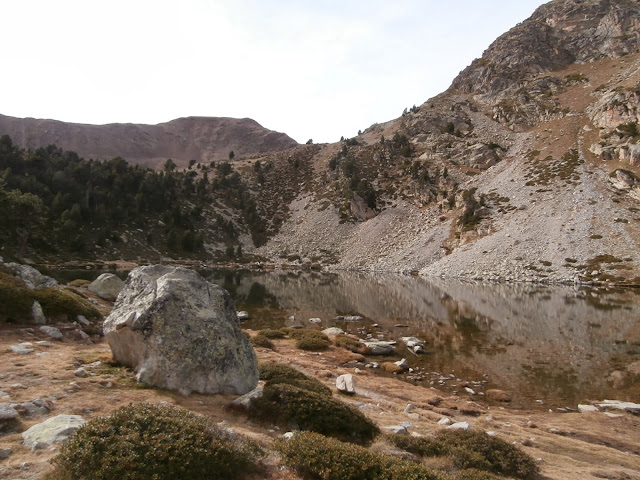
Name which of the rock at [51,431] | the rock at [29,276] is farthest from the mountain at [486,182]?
the rock at [51,431]

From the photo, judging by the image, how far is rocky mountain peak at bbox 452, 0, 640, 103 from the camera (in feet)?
473

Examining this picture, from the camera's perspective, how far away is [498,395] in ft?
58.6

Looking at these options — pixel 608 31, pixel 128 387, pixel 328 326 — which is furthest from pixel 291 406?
pixel 608 31

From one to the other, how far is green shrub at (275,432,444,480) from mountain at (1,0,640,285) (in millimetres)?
62609

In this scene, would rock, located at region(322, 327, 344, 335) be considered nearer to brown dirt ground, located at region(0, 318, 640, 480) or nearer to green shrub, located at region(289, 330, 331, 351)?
green shrub, located at region(289, 330, 331, 351)

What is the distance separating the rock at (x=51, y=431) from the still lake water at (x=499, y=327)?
1628 cm

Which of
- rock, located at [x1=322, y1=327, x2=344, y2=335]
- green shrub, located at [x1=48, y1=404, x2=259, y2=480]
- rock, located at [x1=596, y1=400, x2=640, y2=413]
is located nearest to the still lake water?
rock, located at [x1=596, y1=400, x2=640, y2=413]

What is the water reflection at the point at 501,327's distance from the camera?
1983 centimetres

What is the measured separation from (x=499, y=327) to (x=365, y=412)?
73.0ft

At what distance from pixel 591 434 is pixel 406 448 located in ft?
28.5

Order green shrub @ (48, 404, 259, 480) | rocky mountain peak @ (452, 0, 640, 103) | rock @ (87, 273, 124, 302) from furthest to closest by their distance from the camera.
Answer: rocky mountain peak @ (452, 0, 640, 103) < rock @ (87, 273, 124, 302) < green shrub @ (48, 404, 259, 480)

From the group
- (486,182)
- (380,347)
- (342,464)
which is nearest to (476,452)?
(342,464)

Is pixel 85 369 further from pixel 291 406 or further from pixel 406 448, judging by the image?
pixel 406 448

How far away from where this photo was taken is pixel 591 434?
45.0ft
